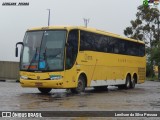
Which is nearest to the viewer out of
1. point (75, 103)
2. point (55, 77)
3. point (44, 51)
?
point (75, 103)

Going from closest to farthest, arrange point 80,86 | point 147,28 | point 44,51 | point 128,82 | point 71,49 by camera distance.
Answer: point 44,51
point 71,49
point 80,86
point 128,82
point 147,28

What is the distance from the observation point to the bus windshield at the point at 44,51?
20.8 metres

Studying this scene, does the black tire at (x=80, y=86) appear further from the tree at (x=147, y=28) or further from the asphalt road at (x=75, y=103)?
the tree at (x=147, y=28)

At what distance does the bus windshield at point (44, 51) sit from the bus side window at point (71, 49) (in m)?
0.32

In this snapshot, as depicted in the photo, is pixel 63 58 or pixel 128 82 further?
pixel 128 82

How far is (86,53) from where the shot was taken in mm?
22734

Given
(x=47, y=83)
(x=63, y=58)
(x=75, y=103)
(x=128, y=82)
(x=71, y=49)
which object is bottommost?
(x=75, y=103)

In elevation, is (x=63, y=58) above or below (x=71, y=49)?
below

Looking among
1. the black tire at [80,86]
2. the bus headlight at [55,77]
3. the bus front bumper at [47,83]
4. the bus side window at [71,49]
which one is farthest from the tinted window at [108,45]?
the bus front bumper at [47,83]

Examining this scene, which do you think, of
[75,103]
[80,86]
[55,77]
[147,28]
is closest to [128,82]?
[80,86]

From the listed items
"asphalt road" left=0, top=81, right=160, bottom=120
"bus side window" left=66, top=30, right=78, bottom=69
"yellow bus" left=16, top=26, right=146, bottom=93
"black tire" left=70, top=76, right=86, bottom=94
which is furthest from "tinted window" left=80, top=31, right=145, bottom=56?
"asphalt road" left=0, top=81, right=160, bottom=120

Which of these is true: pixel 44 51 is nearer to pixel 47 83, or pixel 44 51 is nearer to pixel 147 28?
pixel 47 83

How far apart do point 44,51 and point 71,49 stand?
1255 millimetres

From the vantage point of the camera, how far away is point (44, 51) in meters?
21.0
